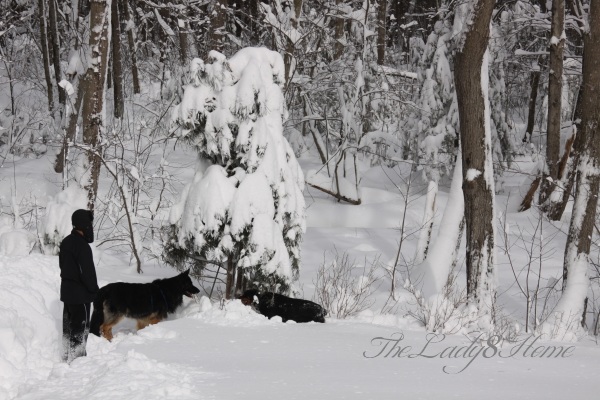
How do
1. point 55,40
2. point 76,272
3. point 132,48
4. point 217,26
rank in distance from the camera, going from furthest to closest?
point 132,48, point 55,40, point 217,26, point 76,272

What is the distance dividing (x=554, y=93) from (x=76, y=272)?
13.6 meters

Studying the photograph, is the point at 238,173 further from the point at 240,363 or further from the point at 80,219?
the point at 240,363

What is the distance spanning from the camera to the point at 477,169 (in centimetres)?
952

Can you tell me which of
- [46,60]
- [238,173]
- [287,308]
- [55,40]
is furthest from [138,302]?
[46,60]

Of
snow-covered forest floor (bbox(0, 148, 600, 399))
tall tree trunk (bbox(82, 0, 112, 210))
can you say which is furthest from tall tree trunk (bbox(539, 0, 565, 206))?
tall tree trunk (bbox(82, 0, 112, 210))

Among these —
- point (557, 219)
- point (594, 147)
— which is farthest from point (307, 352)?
point (557, 219)

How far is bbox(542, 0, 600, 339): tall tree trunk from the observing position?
10406 millimetres

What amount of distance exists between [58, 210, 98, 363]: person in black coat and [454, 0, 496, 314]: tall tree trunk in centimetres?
582

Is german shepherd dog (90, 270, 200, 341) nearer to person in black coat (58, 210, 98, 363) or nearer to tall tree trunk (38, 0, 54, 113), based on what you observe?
person in black coat (58, 210, 98, 363)

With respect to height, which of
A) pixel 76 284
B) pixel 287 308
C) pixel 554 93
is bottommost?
pixel 287 308

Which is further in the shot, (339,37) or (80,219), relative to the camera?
(339,37)

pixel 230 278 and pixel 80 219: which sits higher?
pixel 80 219

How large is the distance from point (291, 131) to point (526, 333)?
1293 centimetres

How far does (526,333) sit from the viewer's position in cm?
952
